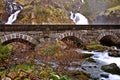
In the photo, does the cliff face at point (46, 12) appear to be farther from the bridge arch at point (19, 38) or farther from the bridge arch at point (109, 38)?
the bridge arch at point (19, 38)

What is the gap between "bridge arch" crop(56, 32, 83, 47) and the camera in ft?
85.3

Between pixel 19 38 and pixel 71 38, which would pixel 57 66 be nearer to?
pixel 19 38

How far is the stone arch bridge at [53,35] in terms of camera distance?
23.6 metres

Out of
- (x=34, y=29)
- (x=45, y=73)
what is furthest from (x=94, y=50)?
(x=45, y=73)

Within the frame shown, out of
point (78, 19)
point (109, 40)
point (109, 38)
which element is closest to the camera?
point (109, 38)

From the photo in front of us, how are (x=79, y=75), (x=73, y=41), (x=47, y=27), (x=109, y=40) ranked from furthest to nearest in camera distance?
(x=109, y=40) < (x=73, y=41) < (x=47, y=27) < (x=79, y=75)

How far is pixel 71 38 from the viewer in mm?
27891

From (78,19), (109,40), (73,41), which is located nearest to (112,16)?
(78,19)

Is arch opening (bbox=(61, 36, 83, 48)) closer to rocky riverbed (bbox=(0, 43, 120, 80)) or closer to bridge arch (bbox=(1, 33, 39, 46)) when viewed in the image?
rocky riverbed (bbox=(0, 43, 120, 80))

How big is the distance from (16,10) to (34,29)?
2166cm

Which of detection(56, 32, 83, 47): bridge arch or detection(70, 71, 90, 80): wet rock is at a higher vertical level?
detection(56, 32, 83, 47): bridge arch

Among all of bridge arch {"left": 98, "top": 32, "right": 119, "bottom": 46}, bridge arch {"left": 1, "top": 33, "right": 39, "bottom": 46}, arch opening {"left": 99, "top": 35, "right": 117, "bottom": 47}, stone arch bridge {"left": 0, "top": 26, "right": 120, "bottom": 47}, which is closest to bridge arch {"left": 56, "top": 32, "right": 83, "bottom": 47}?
stone arch bridge {"left": 0, "top": 26, "right": 120, "bottom": 47}

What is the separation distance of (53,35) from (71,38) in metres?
3.00

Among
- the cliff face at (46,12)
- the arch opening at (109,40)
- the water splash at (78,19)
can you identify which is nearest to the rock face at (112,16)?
the cliff face at (46,12)
